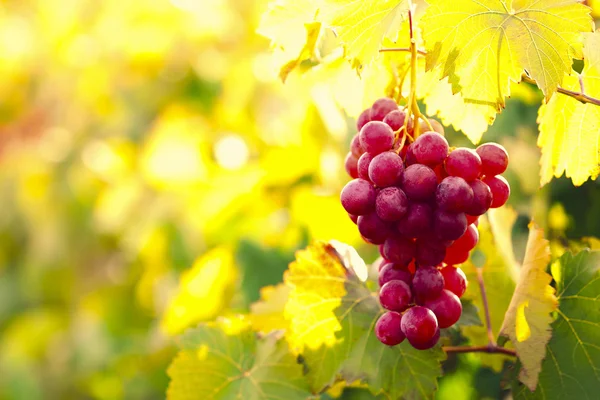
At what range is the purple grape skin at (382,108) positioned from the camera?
0.66 m

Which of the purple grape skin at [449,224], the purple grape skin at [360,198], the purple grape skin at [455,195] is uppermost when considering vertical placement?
the purple grape skin at [360,198]

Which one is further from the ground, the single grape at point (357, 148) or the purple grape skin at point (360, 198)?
the single grape at point (357, 148)

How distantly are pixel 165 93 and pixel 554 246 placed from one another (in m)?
2.15

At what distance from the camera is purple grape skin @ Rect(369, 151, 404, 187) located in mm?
583

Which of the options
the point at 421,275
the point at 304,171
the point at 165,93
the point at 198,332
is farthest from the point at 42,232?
the point at 421,275

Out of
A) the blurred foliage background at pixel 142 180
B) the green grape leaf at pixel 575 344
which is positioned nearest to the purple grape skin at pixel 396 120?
the green grape leaf at pixel 575 344

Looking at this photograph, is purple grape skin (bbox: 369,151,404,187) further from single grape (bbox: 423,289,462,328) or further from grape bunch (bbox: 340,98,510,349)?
single grape (bbox: 423,289,462,328)

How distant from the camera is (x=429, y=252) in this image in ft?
1.99

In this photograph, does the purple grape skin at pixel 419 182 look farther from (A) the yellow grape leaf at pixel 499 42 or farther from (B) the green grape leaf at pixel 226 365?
(B) the green grape leaf at pixel 226 365

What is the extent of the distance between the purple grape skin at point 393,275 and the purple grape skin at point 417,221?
0.05 meters

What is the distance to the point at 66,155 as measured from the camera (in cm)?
289

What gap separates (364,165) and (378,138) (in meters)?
0.03

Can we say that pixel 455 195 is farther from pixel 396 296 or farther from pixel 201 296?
pixel 201 296

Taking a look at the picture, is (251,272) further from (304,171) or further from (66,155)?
(66,155)
